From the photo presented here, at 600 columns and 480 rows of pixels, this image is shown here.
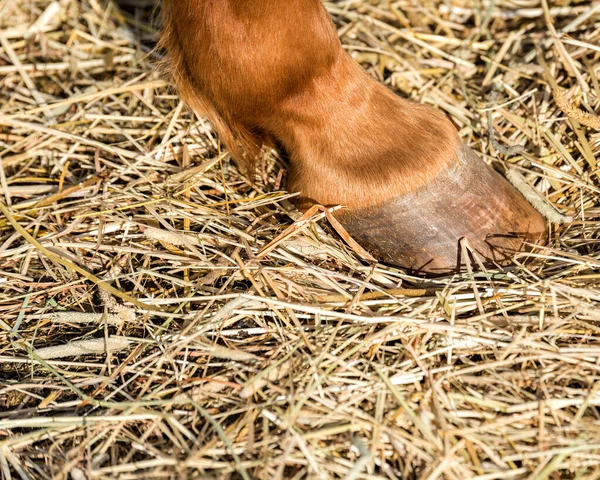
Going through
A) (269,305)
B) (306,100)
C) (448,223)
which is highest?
(306,100)

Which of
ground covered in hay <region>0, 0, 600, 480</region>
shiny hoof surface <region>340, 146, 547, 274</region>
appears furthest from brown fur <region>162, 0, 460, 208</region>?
ground covered in hay <region>0, 0, 600, 480</region>

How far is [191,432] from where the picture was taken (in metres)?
1.29

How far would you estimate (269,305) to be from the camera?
4.67 feet

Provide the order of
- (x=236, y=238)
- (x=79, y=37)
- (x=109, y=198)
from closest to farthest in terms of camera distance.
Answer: (x=236, y=238) → (x=109, y=198) → (x=79, y=37)

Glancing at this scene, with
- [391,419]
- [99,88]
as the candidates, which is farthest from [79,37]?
[391,419]

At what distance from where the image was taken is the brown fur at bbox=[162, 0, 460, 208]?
138 centimetres

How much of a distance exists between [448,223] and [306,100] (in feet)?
1.46

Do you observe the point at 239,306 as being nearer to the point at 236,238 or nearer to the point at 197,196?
the point at 236,238

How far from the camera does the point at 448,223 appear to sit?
1525 mm

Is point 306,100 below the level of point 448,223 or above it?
above

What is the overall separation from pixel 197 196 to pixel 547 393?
1.04 meters

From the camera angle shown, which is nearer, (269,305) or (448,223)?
(269,305)

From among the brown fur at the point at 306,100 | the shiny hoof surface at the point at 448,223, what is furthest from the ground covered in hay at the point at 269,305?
the brown fur at the point at 306,100

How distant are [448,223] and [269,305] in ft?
1.55
